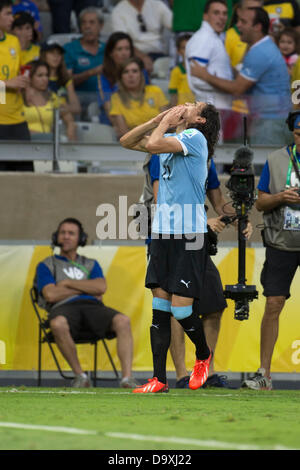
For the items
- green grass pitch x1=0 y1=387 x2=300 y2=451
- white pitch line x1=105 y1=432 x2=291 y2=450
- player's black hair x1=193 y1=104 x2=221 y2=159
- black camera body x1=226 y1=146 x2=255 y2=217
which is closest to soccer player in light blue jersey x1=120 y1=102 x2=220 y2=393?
player's black hair x1=193 y1=104 x2=221 y2=159

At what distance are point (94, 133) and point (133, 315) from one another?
2.38 metres

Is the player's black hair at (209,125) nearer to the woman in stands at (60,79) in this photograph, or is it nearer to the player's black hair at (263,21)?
the woman in stands at (60,79)

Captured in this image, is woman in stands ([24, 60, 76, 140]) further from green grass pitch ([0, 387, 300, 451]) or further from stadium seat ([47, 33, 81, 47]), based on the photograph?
green grass pitch ([0, 387, 300, 451])

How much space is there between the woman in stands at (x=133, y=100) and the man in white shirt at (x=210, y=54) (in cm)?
52

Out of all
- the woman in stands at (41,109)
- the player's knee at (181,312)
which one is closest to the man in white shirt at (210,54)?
the woman in stands at (41,109)

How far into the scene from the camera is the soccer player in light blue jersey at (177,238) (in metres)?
6.54

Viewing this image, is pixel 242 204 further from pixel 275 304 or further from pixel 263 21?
pixel 263 21

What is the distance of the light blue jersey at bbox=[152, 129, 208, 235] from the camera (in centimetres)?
655

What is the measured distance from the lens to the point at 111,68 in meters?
12.1

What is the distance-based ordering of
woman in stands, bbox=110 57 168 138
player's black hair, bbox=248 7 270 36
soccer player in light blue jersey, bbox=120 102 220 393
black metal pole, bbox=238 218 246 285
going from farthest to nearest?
player's black hair, bbox=248 7 270 36
woman in stands, bbox=110 57 168 138
black metal pole, bbox=238 218 246 285
soccer player in light blue jersey, bbox=120 102 220 393

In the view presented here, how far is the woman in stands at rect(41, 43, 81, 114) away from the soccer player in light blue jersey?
4.67m

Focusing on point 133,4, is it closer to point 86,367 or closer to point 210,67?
point 210,67
